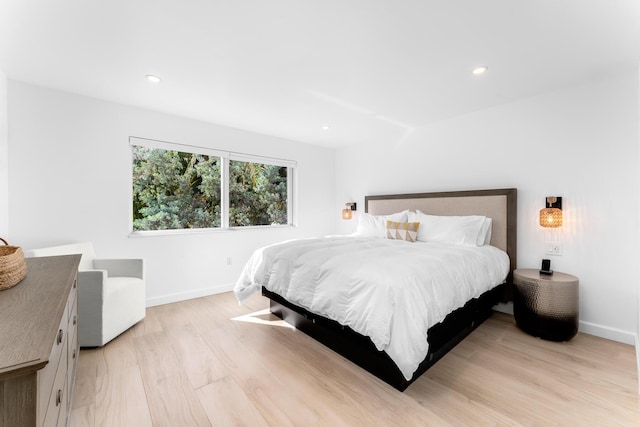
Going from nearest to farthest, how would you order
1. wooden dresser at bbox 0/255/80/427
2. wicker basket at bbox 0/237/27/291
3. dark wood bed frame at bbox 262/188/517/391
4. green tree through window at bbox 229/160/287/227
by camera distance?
wooden dresser at bbox 0/255/80/427 → wicker basket at bbox 0/237/27/291 → dark wood bed frame at bbox 262/188/517/391 → green tree through window at bbox 229/160/287/227

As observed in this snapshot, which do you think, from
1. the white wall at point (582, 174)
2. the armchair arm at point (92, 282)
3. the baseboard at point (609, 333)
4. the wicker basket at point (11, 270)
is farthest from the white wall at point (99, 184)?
the baseboard at point (609, 333)

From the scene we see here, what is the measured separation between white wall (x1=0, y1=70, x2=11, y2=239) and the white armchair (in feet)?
1.52

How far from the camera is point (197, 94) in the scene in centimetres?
277

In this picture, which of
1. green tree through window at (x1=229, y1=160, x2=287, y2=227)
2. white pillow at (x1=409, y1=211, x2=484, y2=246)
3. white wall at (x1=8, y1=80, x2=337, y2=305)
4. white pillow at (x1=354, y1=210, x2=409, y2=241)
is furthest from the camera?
green tree through window at (x1=229, y1=160, x2=287, y2=227)

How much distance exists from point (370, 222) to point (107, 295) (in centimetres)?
299

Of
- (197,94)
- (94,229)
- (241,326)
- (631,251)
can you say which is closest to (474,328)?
(631,251)

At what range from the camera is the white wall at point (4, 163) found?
2.31 meters

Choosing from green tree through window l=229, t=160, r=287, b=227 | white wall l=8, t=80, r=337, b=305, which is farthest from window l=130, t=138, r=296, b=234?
white wall l=8, t=80, r=337, b=305

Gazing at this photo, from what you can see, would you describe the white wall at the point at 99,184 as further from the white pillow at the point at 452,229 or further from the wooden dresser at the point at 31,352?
the white pillow at the point at 452,229

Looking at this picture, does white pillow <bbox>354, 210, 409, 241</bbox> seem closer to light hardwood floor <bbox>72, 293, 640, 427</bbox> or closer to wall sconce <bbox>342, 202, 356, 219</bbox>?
wall sconce <bbox>342, 202, 356, 219</bbox>

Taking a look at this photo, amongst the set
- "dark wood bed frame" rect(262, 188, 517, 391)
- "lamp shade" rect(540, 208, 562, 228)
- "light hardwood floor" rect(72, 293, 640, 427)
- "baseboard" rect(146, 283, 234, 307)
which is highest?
"lamp shade" rect(540, 208, 562, 228)

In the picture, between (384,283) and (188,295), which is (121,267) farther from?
(384,283)

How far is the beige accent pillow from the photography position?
3.24m

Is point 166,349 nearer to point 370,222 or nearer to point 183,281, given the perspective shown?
point 183,281
